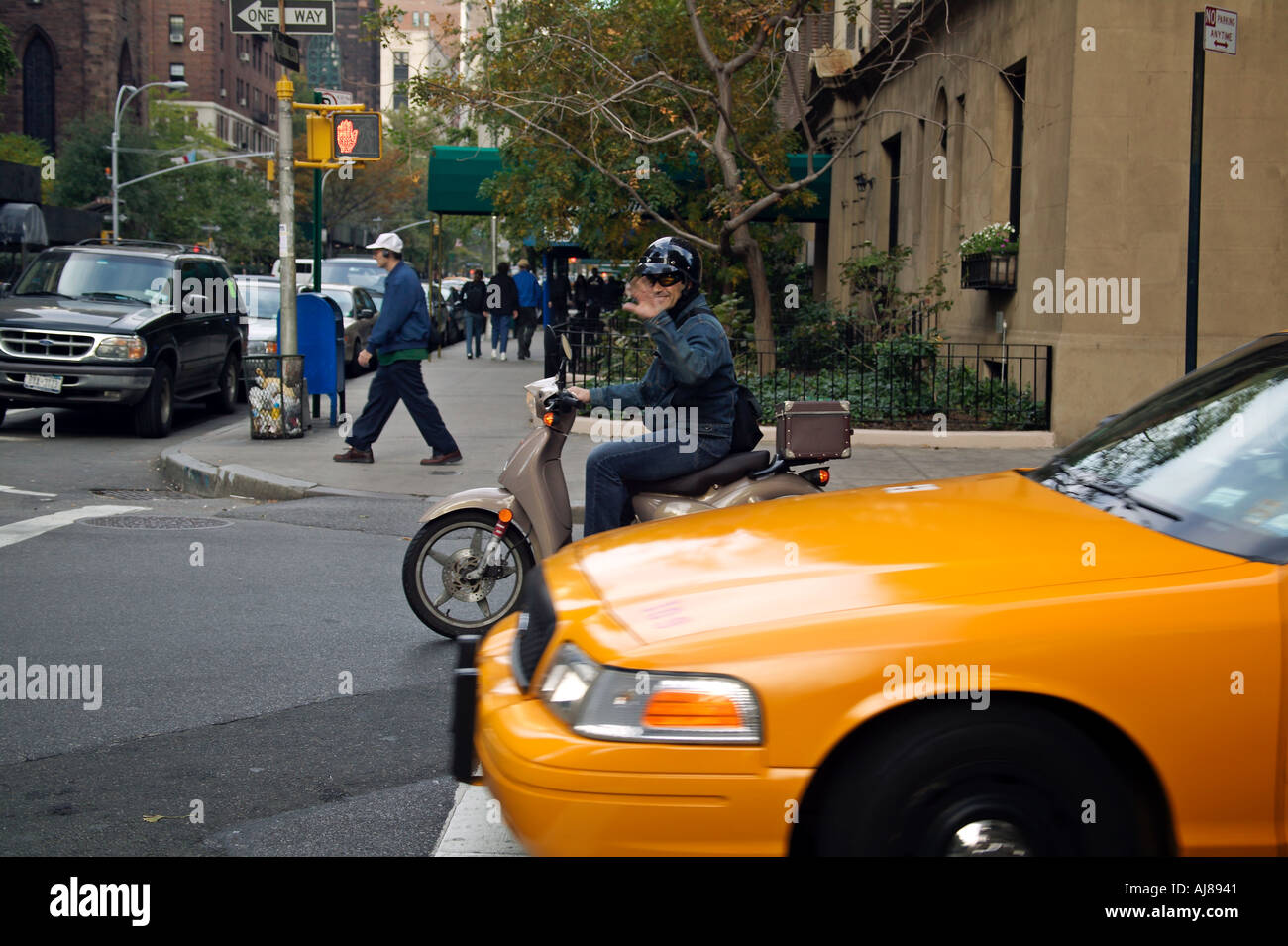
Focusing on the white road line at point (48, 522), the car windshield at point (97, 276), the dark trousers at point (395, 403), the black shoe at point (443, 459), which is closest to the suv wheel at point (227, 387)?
the car windshield at point (97, 276)

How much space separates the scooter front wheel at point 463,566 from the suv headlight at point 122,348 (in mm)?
9193

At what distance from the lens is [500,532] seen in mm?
6277

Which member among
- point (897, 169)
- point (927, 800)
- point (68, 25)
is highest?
point (68, 25)

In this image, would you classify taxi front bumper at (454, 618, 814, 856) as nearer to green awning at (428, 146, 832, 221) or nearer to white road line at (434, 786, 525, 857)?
white road line at (434, 786, 525, 857)

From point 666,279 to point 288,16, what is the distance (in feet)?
31.5

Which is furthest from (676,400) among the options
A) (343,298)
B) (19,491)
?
(343,298)

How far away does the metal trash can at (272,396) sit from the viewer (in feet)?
Result: 45.5

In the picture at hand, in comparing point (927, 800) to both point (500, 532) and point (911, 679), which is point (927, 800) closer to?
point (911, 679)

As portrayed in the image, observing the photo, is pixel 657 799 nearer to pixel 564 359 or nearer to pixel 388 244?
pixel 564 359

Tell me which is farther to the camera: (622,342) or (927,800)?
(622,342)
